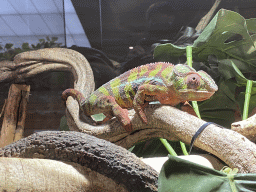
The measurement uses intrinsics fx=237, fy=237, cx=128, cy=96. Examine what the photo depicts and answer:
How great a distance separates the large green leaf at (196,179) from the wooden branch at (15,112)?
1.21 m

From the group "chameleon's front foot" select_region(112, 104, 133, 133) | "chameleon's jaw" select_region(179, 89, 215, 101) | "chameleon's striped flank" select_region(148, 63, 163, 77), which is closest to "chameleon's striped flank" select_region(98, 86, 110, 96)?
"chameleon's front foot" select_region(112, 104, 133, 133)

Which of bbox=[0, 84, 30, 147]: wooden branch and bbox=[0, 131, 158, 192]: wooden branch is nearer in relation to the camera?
bbox=[0, 131, 158, 192]: wooden branch

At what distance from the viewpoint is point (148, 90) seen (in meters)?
0.95

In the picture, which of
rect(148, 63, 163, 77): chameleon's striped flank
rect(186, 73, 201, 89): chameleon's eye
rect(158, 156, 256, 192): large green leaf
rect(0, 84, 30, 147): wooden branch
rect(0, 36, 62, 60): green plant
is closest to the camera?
rect(158, 156, 256, 192): large green leaf

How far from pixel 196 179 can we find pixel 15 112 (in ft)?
4.54

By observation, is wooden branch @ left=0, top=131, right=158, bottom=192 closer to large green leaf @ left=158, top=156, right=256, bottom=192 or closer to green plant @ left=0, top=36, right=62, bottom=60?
large green leaf @ left=158, top=156, right=256, bottom=192

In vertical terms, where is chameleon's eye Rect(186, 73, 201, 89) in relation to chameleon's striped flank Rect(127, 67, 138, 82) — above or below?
above

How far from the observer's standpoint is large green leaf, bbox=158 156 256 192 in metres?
0.48

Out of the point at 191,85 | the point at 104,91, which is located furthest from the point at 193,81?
the point at 104,91

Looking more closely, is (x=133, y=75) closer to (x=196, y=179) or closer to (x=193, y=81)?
(x=193, y=81)

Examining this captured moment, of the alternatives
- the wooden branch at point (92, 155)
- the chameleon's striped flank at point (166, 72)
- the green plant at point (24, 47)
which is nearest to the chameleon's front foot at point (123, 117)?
the chameleon's striped flank at point (166, 72)

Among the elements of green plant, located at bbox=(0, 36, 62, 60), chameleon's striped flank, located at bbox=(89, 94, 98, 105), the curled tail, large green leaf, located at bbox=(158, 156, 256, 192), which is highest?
green plant, located at bbox=(0, 36, 62, 60)

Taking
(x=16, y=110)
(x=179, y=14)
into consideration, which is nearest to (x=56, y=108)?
(x=16, y=110)

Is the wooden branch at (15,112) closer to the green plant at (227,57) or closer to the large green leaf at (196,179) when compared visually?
the green plant at (227,57)
